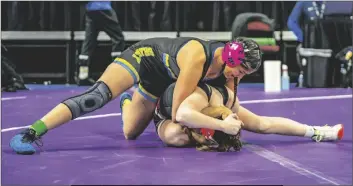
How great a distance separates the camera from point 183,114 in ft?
14.9

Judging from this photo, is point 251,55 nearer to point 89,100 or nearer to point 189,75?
point 189,75

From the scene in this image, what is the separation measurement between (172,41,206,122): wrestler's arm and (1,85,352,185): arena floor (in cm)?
40

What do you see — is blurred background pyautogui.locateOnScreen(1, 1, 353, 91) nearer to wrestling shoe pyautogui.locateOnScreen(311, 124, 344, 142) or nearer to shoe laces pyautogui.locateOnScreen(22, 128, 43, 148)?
wrestling shoe pyautogui.locateOnScreen(311, 124, 344, 142)

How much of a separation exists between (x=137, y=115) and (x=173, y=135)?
0.53 m

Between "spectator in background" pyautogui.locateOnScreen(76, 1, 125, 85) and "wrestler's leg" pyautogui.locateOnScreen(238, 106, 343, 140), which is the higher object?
"spectator in background" pyautogui.locateOnScreen(76, 1, 125, 85)

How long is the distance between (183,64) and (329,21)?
665cm

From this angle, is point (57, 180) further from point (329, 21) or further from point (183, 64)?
point (329, 21)

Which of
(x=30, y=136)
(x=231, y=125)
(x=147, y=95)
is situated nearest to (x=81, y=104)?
(x=30, y=136)

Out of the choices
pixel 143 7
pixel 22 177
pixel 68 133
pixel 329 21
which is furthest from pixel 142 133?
pixel 143 7

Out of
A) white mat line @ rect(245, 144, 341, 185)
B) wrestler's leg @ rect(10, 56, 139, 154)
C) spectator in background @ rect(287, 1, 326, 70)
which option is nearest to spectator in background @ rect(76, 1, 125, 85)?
spectator in background @ rect(287, 1, 326, 70)

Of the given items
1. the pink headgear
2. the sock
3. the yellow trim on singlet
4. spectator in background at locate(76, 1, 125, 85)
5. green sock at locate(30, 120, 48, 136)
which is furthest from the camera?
spectator in background at locate(76, 1, 125, 85)

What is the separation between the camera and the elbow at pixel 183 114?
4.53 meters

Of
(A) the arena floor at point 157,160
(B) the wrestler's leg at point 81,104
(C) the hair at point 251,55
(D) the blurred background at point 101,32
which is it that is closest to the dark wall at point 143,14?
(D) the blurred background at point 101,32

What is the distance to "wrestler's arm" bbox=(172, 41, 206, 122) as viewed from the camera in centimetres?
455
